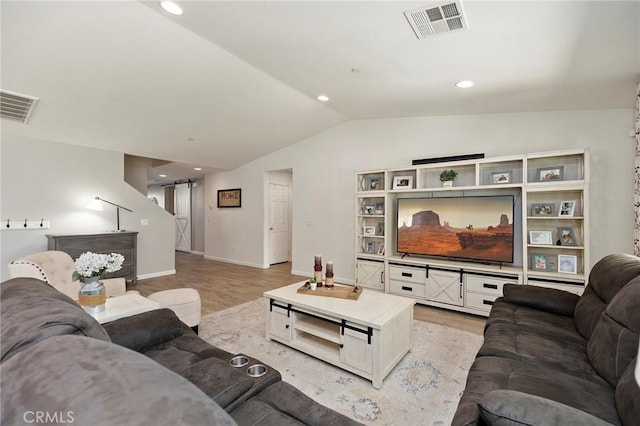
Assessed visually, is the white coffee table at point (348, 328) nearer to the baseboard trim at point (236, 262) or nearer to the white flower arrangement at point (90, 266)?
the white flower arrangement at point (90, 266)

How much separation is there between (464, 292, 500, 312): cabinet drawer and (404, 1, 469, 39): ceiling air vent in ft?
9.57

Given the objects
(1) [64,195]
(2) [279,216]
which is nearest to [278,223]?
(2) [279,216]

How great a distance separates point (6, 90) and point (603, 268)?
5608mm

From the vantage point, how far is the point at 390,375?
7.62 ft

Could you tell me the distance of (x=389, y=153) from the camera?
15.9ft

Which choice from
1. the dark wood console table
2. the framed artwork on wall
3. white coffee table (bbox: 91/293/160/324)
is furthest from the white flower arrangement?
the framed artwork on wall

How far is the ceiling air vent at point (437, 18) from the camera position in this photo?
6.30ft

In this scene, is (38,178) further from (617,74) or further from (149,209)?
(617,74)

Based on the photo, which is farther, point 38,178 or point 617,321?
point 38,178

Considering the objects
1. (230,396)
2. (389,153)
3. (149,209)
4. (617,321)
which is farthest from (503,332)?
(149,209)

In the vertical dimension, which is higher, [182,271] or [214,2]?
[214,2]

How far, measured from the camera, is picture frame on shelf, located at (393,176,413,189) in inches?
173

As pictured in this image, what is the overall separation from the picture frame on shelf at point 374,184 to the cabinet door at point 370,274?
1186 millimetres

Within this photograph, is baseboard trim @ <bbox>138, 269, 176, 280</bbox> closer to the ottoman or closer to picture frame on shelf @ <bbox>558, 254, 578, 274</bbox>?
the ottoman
